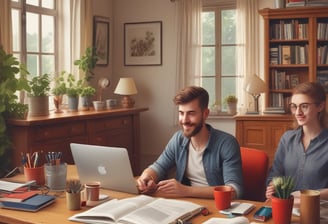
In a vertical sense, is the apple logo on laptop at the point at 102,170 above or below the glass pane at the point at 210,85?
below

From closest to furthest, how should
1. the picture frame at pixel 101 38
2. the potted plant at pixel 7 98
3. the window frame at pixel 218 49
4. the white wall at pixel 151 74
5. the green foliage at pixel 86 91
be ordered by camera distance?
the potted plant at pixel 7 98 → the green foliage at pixel 86 91 → the window frame at pixel 218 49 → the picture frame at pixel 101 38 → the white wall at pixel 151 74

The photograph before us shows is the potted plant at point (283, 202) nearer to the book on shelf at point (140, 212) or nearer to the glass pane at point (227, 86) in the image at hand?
the book on shelf at point (140, 212)

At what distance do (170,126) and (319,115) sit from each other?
11.7ft

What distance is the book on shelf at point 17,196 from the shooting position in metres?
2.04

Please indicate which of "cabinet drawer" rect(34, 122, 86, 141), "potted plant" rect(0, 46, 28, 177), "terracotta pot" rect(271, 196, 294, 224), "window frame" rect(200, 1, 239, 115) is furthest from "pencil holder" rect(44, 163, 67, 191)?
"window frame" rect(200, 1, 239, 115)

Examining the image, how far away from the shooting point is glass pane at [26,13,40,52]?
487 cm

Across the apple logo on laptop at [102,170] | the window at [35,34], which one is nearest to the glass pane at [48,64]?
the window at [35,34]

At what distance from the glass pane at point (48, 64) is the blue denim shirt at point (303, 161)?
329cm

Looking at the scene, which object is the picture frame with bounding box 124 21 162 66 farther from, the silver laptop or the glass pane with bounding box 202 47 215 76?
the silver laptop

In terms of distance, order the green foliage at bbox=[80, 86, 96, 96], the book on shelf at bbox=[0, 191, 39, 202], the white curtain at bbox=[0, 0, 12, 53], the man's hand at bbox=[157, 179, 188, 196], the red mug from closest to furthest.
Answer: the red mug < the book on shelf at bbox=[0, 191, 39, 202] < the man's hand at bbox=[157, 179, 188, 196] < the white curtain at bbox=[0, 0, 12, 53] < the green foliage at bbox=[80, 86, 96, 96]

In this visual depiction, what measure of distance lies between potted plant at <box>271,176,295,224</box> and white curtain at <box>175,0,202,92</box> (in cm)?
408

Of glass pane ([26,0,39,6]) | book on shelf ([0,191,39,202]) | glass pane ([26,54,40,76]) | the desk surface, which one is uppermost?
glass pane ([26,0,39,6])

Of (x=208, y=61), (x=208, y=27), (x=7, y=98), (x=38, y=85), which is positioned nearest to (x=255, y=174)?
(x=7, y=98)

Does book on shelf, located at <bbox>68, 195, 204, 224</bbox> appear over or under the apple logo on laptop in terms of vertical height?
under
